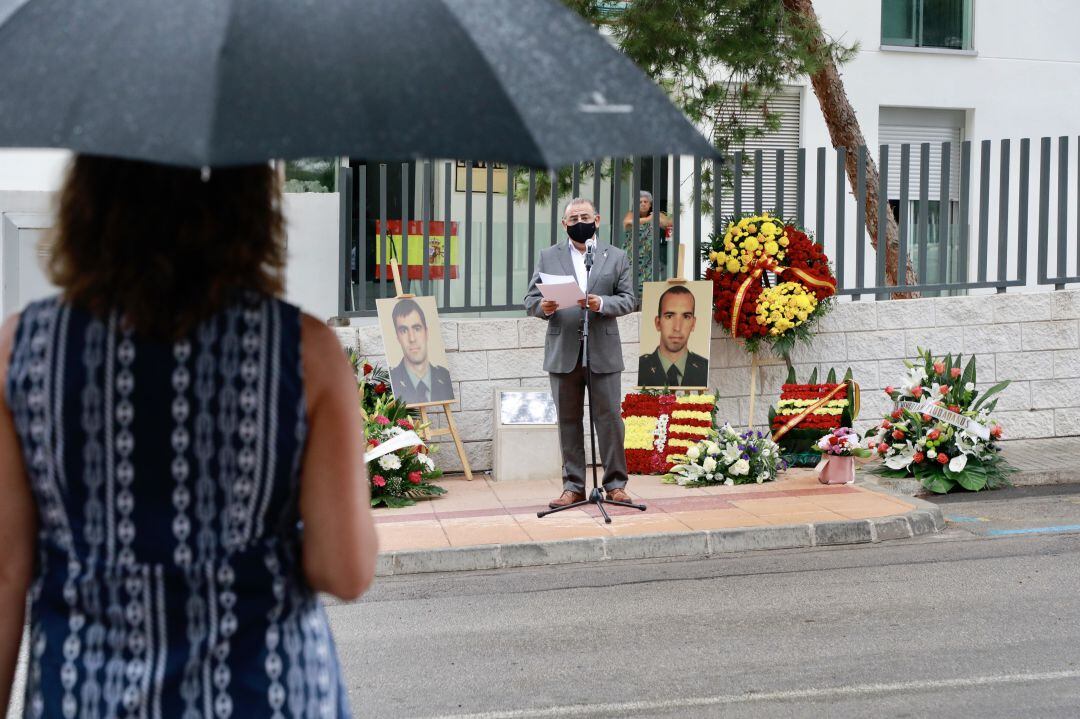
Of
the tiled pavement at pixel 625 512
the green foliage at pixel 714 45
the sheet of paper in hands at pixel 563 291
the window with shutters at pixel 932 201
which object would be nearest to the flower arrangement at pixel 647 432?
the tiled pavement at pixel 625 512

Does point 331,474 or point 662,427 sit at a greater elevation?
point 331,474

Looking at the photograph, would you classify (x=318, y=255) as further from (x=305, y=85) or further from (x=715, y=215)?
(x=305, y=85)

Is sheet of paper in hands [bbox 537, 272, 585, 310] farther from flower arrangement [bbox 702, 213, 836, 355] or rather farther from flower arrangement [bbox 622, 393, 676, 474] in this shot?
flower arrangement [bbox 702, 213, 836, 355]

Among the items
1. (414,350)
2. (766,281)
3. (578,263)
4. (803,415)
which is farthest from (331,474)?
(766,281)

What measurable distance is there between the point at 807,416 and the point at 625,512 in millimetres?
2473

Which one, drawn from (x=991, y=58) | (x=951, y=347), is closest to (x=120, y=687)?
(x=951, y=347)

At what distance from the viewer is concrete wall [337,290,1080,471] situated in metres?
11.5

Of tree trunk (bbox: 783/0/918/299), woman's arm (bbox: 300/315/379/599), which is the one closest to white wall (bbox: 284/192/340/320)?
tree trunk (bbox: 783/0/918/299)

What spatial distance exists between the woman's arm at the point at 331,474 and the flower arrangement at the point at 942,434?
908 centimetres

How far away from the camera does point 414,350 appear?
10992mm

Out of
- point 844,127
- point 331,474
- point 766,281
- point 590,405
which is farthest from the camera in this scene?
point 844,127

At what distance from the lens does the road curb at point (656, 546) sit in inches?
320

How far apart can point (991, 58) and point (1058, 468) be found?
36.1 ft

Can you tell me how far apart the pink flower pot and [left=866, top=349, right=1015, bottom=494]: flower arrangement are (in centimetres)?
48
